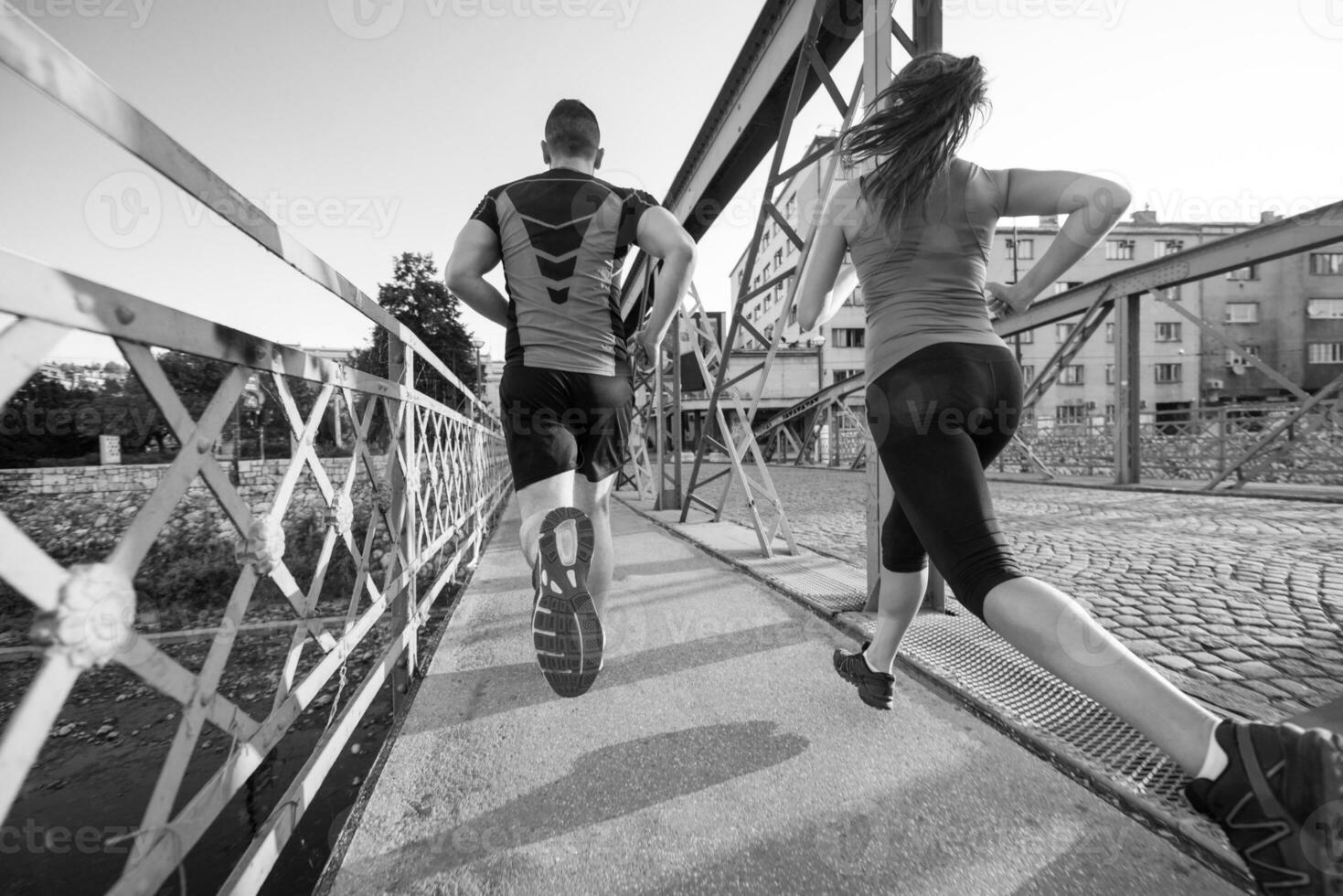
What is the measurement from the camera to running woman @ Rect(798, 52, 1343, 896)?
97 cm

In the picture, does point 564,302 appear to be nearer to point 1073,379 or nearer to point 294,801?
point 294,801

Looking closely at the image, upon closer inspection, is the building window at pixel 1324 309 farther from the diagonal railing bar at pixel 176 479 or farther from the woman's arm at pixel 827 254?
the diagonal railing bar at pixel 176 479

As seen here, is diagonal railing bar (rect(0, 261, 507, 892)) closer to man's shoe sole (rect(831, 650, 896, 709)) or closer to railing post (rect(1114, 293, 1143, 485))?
man's shoe sole (rect(831, 650, 896, 709))

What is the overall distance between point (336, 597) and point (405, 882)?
28.9 feet

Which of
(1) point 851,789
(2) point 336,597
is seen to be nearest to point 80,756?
(1) point 851,789

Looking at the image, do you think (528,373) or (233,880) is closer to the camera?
(233,880)

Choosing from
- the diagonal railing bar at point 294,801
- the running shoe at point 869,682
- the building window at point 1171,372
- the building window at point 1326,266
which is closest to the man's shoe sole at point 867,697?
the running shoe at point 869,682

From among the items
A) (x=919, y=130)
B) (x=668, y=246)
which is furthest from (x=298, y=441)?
(x=919, y=130)

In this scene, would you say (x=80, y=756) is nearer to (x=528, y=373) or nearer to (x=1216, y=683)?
(x=528, y=373)

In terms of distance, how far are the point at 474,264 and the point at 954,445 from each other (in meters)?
1.54

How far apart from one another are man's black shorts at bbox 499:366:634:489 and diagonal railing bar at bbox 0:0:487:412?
67cm

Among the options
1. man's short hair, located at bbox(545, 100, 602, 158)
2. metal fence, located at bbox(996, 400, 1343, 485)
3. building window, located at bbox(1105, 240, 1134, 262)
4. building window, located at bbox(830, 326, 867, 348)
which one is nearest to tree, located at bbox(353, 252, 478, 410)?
building window, located at bbox(830, 326, 867, 348)

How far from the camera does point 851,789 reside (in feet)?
4.66

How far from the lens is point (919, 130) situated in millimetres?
1428
